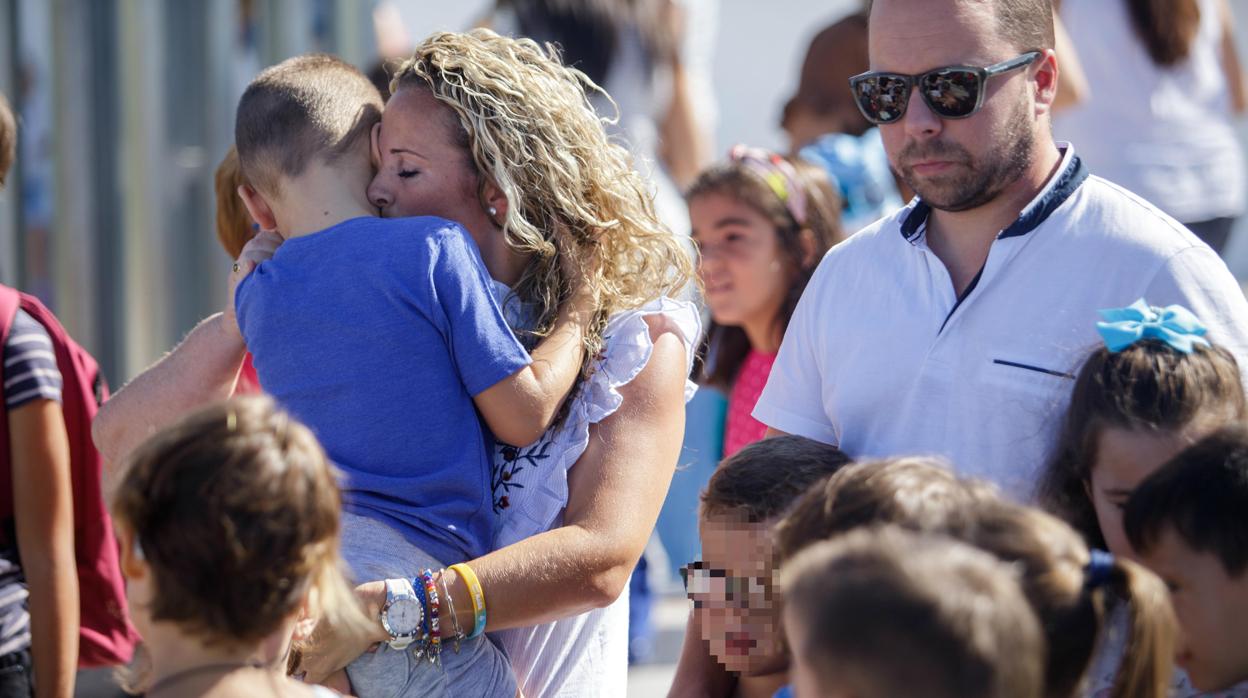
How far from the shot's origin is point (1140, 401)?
A: 6.45ft

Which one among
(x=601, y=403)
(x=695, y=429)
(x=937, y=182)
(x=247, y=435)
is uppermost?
(x=937, y=182)

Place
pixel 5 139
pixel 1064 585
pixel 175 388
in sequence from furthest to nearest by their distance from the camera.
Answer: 1. pixel 5 139
2. pixel 175 388
3. pixel 1064 585

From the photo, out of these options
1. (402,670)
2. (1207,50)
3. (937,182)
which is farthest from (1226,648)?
(1207,50)

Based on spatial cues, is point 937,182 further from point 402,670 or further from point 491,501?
point 402,670

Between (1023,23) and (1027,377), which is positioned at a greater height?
(1023,23)

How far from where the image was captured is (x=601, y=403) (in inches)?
89.7

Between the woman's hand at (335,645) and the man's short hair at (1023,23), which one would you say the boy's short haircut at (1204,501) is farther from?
the woman's hand at (335,645)

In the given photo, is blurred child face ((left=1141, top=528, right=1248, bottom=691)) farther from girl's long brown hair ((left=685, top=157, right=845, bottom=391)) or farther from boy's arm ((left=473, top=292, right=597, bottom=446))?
girl's long brown hair ((left=685, top=157, right=845, bottom=391))

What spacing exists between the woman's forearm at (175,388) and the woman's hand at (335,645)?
617 mm

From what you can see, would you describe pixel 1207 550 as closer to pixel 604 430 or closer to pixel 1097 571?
pixel 1097 571

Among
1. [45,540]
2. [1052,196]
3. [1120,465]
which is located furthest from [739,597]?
[45,540]

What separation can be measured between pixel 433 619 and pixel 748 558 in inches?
18.4

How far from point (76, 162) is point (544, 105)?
3926mm

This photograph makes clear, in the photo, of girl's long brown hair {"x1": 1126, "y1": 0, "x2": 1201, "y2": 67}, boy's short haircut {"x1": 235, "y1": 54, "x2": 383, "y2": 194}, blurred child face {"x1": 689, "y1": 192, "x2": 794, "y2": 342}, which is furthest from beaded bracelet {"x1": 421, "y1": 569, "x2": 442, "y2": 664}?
girl's long brown hair {"x1": 1126, "y1": 0, "x2": 1201, "y2": 67}
